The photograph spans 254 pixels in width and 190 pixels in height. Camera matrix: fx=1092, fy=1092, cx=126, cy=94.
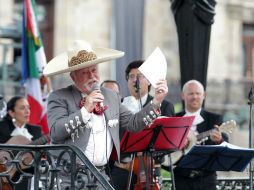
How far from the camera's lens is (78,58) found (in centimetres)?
906

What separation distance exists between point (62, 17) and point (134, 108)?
60.6 ft

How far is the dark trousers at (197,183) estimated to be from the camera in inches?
426

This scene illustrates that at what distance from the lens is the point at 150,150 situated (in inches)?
383

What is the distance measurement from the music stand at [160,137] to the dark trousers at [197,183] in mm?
1095

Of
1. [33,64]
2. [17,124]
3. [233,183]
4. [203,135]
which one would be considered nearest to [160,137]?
[203,135]

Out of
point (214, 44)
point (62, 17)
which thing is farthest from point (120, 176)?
point (214, 44)

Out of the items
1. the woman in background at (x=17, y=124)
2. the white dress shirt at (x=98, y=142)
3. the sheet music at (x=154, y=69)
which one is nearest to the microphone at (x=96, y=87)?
the white dress shirt at (x=98, y=142)

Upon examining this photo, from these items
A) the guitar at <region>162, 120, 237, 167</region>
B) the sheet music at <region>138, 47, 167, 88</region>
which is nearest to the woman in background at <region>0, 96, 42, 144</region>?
the guitar at <region>162, 120, 237, 167</region>

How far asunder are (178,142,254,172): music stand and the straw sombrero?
1479 millimetres

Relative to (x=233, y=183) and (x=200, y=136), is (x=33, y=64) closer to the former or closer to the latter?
(x=233, y=183)

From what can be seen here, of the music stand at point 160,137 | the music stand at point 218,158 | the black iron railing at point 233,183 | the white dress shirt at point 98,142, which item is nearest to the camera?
the white dress shirt at point 98,142

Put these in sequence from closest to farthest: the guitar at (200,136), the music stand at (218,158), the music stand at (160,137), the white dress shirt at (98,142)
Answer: the white dress shirt at (98,142) < the music stand at (160,137) < the music stand at (218,158) < the guitar at (200,136)

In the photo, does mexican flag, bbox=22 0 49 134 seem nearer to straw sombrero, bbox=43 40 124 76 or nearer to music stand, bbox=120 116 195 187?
music stand, bbox=120 116 195 187

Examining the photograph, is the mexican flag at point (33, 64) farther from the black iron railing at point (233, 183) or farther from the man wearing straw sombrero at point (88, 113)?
the man wearing straw sombrero at point (88, 113)
